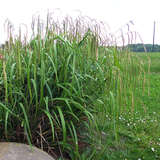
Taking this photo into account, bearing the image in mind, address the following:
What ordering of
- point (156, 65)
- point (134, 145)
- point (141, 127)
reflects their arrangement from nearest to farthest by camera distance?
1. point (134, 145)
2. point (141, 127)
3. point (156, 65)

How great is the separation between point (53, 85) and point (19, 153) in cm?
78

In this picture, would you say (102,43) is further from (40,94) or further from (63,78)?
(40,94)

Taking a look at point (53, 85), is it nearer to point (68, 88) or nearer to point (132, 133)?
point (68, 88)

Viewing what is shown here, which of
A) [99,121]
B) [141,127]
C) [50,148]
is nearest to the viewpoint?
[50,148]

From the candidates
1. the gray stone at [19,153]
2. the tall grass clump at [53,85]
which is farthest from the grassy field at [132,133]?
the gray stone at [19,153]

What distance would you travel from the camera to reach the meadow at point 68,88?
233 centimetres

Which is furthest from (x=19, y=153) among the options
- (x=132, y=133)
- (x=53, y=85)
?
(x=132, y=133)

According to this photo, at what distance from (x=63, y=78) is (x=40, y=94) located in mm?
290

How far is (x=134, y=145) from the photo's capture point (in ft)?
10.5

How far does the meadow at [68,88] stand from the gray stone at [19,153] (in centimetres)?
14

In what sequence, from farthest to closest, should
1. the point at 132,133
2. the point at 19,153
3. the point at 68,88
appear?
the point at 132,133 < the point at 68,88 < the point at 19,153

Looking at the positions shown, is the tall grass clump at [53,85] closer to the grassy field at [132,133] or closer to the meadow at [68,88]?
the meadow at [68,88]

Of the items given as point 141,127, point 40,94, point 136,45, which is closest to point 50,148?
point 40,94

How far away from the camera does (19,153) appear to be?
79.2 inches
